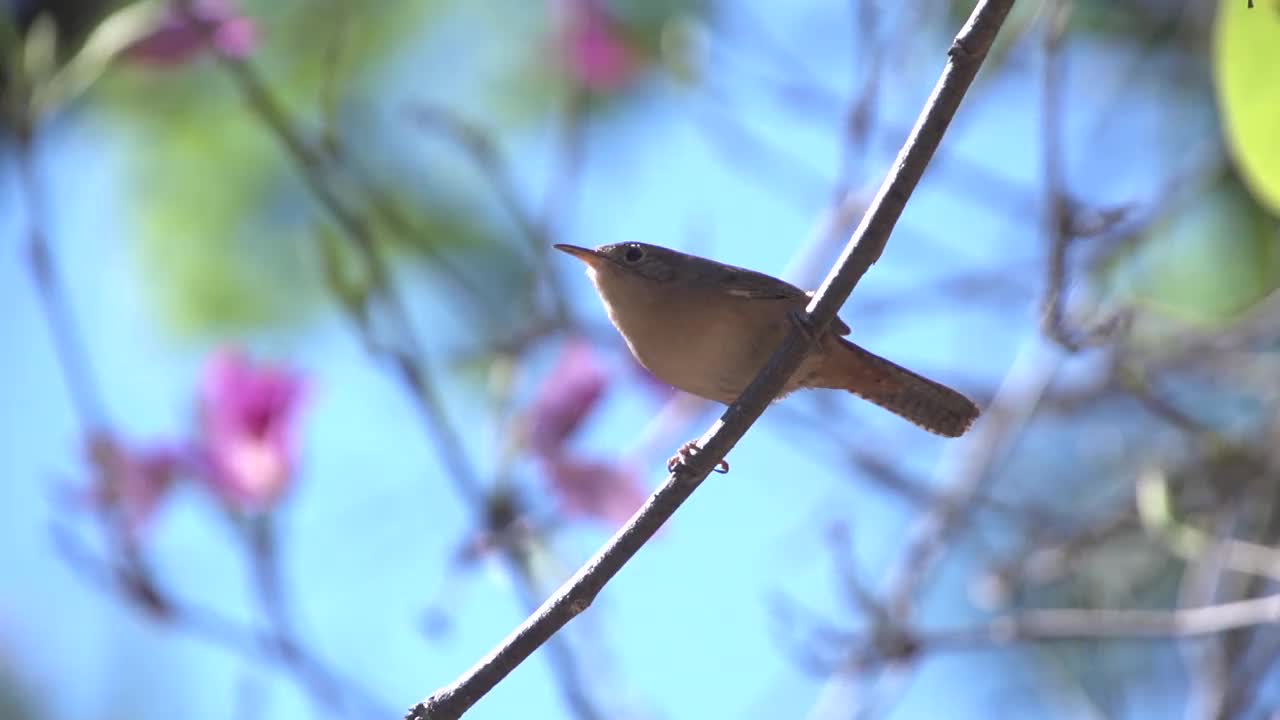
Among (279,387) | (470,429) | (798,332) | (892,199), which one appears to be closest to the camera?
(892,199)

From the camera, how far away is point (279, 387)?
3.44m

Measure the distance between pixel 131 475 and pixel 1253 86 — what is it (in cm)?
238

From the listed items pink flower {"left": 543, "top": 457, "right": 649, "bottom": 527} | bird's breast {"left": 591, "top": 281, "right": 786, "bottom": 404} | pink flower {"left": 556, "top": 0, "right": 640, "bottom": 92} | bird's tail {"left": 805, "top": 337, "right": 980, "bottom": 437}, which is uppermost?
pink flower {"left": 556, "top": 0, "right": 640, "bottom": 92}

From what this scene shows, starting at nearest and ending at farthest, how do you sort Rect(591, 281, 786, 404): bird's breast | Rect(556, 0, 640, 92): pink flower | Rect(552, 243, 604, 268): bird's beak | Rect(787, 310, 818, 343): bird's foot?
1. Rect(787, 310, 818, 343): bird's foot
2. Rect(591, 281, 786, 404): bird's breast
3. Rect(552, 243, 604, 268): bird's beak
4. Rect(556, 0, 640, 92): pink flower

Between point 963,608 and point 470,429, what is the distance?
6.23 ft

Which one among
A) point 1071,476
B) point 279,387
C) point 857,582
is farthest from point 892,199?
point 1071,476

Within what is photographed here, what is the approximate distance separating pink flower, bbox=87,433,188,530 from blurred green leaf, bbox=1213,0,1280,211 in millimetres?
2270

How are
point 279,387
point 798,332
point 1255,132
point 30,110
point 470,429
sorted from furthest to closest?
point 470,429, point 279,387, point 30,110, point 1255,132, point 798,332

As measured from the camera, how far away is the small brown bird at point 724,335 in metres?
2.75

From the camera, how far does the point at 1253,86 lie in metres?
2.61

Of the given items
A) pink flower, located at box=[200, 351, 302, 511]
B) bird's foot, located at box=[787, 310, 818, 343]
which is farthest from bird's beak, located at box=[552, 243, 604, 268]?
bird's foot, located at box=[787, 310, 818, 343]

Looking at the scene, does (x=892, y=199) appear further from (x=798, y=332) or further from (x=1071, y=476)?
(x=1071, y=476)

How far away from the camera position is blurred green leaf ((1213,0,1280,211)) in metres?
2.57

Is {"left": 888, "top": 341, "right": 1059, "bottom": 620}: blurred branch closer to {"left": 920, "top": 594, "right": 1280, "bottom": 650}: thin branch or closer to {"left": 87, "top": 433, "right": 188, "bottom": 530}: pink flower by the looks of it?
{"left": 920, "top": 594, "right": 1280, "bottom": 650}: thin branch
